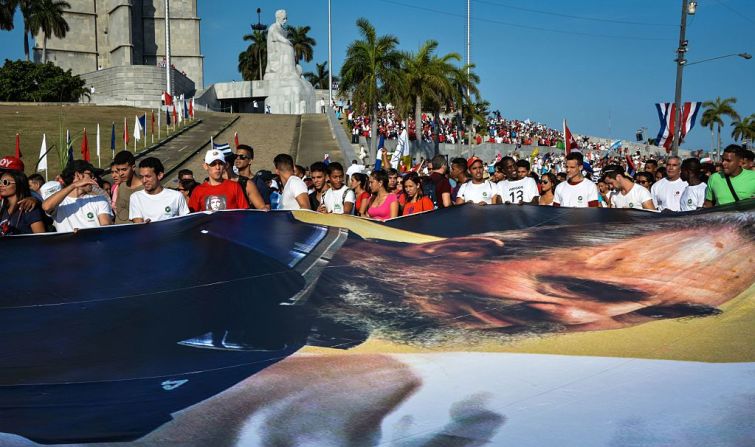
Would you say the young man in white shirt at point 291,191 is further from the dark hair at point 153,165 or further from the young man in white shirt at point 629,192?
the young man in white shirt at point 629,192

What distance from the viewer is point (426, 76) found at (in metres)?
41.3

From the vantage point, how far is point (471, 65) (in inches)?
1890

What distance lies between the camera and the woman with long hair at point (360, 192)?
9109mm

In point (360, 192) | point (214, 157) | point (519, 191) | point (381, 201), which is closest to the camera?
point (214, 157)

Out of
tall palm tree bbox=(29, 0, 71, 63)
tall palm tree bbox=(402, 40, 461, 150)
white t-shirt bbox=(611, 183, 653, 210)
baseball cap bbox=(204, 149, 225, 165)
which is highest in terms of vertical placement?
tall palm tree bbox=(29, 0, 71, 63)

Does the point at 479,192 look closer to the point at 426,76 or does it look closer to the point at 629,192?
the point at 629,192

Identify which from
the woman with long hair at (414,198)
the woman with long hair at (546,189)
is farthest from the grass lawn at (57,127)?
the woman with long hair at (546,189)

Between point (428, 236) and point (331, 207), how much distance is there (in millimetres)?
2527

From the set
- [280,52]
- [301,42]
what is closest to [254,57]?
[301,42]

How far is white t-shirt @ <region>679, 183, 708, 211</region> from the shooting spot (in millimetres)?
8086

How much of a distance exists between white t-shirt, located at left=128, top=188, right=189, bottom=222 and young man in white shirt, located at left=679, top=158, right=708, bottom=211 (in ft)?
17.1

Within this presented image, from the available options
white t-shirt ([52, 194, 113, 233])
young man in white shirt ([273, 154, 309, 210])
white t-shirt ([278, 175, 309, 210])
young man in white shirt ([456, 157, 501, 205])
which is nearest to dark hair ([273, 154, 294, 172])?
young man in white shirt ([273, 154, 309, 210])

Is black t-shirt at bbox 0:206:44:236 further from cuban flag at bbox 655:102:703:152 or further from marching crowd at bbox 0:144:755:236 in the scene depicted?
cuban flag at bbox 655:102:703:152

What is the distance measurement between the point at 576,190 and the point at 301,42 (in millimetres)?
100996
